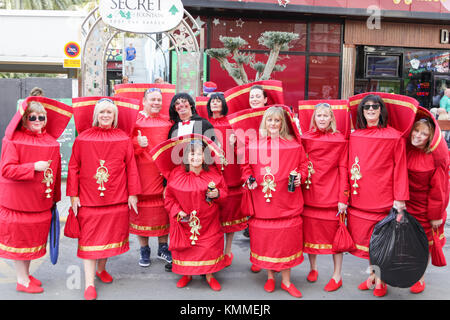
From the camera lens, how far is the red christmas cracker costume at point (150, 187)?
4152mm

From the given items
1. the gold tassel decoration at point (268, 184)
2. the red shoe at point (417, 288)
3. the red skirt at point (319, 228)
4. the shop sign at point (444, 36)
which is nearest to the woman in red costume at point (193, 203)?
the gold tassel decoration at point (268, 184)

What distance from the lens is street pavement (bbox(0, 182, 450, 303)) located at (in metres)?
3.64

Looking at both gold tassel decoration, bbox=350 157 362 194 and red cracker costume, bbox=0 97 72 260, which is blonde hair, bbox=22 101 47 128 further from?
gold tassel decoration, bbox=350 157 362 194

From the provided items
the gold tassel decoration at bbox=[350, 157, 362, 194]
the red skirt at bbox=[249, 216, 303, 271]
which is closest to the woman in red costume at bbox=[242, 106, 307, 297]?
the red skirt at bbox=[249, 216, 303, 271]

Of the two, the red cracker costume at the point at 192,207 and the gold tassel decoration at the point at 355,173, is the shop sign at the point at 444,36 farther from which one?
the red cracker costume at the point at 192,207

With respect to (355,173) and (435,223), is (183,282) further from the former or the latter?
(435,223)

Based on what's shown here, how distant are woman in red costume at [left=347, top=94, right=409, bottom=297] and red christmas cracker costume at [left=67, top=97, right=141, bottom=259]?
6.58 ft

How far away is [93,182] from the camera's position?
11.9ft

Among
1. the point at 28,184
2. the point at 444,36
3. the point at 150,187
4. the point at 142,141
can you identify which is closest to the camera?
the point at 28,184

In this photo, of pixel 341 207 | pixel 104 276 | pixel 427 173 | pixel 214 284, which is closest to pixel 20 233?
pixel 104 276

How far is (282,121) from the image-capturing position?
3660 mm

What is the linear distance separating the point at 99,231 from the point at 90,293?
538mm

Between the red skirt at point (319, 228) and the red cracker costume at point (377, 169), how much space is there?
0.58ft

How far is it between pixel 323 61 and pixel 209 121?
847 cm
